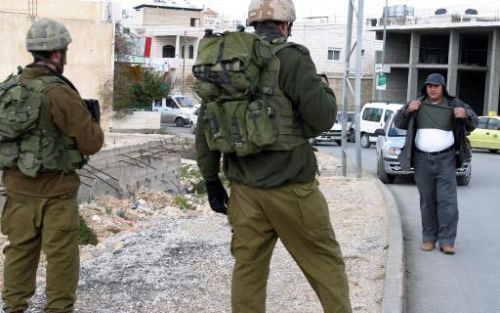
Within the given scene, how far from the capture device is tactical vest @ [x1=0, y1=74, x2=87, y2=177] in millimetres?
4254

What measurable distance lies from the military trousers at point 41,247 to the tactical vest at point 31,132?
0.75 ft

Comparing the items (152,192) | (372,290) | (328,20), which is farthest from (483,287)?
(328,20)

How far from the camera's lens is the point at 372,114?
29.9m

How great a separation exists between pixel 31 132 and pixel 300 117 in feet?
5.42

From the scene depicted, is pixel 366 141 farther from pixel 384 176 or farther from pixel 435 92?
pixel 435 92

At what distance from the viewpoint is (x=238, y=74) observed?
363 cm

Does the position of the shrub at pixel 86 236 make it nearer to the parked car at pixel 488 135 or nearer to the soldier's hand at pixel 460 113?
the soldier's hand at pixel 460 113

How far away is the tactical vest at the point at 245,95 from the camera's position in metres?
3.64

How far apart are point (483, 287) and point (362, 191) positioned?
6144 mm

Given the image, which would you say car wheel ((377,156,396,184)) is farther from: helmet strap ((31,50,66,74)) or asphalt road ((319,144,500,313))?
helmet strap ((31,50,66,74))

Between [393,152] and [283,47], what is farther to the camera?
[393,152]

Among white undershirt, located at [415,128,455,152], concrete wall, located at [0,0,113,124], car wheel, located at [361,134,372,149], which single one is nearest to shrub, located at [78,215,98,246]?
white undershirt, located at [415,128,455,152]

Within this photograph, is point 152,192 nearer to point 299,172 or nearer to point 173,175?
point 173,175

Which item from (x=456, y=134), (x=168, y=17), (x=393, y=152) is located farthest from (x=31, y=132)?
(x=168, y=17)
